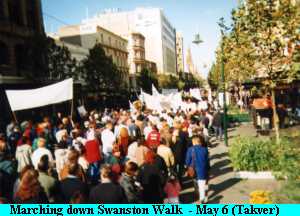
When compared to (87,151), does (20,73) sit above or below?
above

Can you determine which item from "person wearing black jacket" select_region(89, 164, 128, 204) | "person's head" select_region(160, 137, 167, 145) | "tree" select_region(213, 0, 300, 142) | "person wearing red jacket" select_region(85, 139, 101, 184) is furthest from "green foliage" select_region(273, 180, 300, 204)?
"tree" select_region(213, 0, 300, 142)

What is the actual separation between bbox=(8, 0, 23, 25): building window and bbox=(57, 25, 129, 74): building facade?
30227 millimetres

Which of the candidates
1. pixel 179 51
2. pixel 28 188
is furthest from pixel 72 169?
pixel 179 51

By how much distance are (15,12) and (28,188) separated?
99.4 feet

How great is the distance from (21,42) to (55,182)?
2811 cm

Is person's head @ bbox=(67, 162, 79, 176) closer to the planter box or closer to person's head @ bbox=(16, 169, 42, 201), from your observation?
person's head @ bbox=(16, 169, 42, 201)

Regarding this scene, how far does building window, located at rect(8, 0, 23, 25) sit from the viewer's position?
31.1 m

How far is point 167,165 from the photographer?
28.1 ft

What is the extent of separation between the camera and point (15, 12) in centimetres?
3186

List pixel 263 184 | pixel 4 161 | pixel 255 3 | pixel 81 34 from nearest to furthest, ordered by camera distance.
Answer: pixel 4 161, pixel 263 184, pixel 255 3, pixel 81 34

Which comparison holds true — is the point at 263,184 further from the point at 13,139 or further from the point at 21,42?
the point at 21,42

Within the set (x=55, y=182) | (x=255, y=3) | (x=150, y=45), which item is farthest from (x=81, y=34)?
(x=55, y=182)

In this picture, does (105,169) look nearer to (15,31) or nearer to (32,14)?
(15,31)

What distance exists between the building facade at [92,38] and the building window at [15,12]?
99.2 ft
